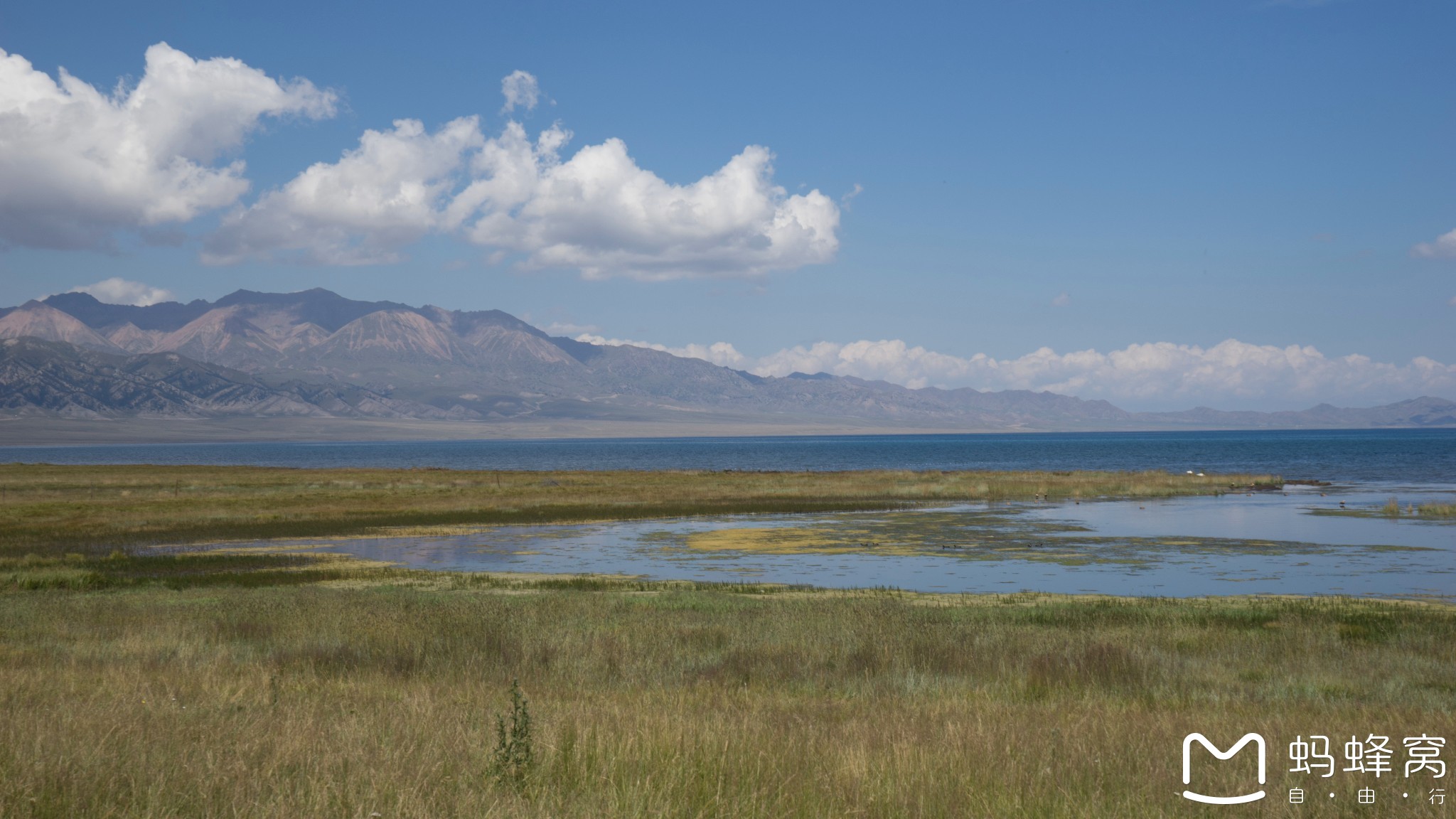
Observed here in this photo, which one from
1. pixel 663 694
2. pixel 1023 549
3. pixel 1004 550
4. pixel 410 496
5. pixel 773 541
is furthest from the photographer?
pixel 410 496

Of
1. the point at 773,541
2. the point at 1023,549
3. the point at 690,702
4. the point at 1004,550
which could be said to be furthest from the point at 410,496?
the point at 690,702

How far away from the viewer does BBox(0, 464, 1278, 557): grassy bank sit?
49.4 meters

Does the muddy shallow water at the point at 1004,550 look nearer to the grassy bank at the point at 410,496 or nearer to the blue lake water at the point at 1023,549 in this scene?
the blue lake water at the point at 1023,549

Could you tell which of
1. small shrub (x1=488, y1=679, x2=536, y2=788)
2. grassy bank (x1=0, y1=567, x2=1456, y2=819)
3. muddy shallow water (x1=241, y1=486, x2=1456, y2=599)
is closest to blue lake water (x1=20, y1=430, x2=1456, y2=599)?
muddy shallow water (x1=241, y1=486, x2=1456, y2=599)

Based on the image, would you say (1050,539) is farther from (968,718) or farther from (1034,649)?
(968,718)

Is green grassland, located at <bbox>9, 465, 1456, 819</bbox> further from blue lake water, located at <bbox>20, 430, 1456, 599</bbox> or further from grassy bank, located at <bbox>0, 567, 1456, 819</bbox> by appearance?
blue lake water, located at <bbox>20, 430, 1456, 599</bbox>

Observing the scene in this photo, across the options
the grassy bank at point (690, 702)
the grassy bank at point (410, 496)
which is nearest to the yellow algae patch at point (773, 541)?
the grassy bank at point (410, 496)

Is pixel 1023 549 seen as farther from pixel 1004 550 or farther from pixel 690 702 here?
pixel 690 702

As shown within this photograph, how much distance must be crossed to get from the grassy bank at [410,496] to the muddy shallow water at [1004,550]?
7.08 m

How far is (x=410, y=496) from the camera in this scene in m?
70.4

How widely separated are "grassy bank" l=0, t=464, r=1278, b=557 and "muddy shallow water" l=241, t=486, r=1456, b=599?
708 centimetres

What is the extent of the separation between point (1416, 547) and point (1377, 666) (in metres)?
29.1

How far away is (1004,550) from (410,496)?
44724 millimetres

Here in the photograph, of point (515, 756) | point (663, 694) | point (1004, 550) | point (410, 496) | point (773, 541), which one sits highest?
point (515, 756)
